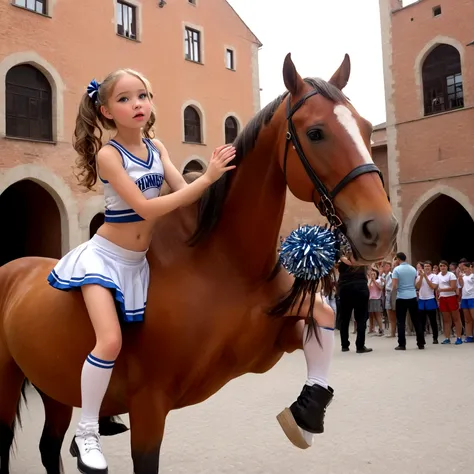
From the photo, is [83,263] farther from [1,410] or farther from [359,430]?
[359,430]

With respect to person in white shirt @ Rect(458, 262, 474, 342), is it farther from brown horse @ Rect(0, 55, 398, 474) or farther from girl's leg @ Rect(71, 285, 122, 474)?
girl's leg @ Rect(71, 285, 122, 474)

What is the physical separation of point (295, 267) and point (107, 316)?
0.78 m

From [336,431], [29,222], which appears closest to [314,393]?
[336,431]

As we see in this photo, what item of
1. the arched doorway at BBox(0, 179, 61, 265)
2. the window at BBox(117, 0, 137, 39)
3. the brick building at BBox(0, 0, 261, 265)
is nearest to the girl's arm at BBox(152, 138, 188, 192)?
the brick building at BBox(0, 0, 261, 265)

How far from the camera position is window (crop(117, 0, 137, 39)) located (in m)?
17.9

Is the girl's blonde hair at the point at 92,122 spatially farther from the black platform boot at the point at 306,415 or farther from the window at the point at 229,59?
the window at the point at 229,59

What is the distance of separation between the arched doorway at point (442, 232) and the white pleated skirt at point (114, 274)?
63.2 feet

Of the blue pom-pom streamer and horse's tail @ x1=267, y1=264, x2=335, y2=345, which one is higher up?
the blue pom-pom streamer

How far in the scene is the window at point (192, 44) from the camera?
66.5 ft

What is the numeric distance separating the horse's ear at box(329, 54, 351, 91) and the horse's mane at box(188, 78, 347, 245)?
0.75ft

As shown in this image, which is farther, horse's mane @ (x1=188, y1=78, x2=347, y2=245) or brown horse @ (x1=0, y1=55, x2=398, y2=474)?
horse's mane @ (x1=188, y1=78, x2=347, y2=245)

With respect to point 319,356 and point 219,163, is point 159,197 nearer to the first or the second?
point 219,163

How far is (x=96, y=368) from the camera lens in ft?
7.25

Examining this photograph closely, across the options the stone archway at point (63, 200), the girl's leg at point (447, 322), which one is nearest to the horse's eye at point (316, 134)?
the girl's leg at point (447, 322)
